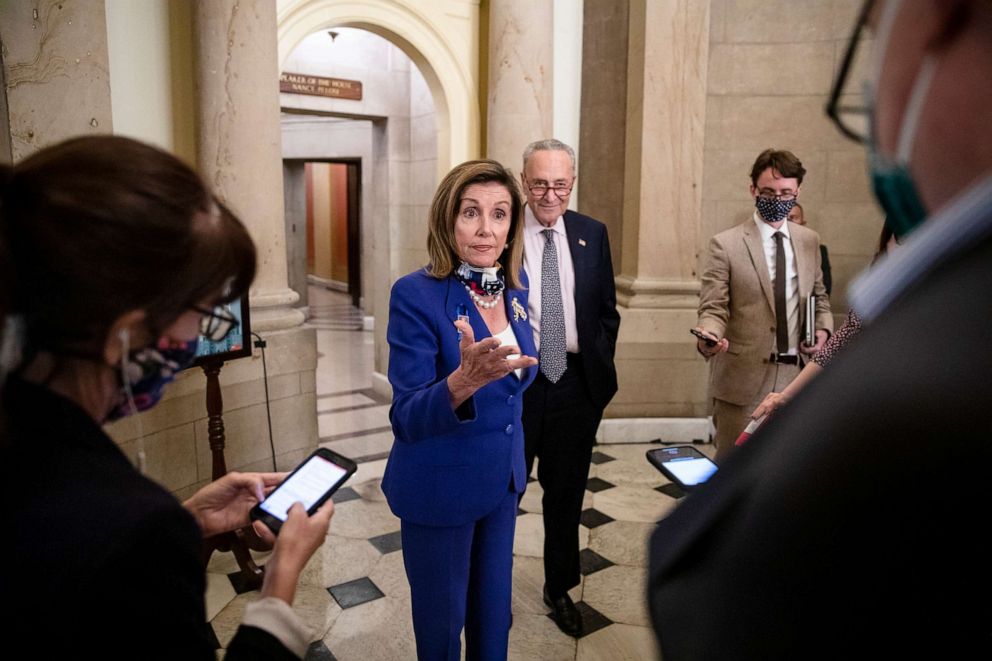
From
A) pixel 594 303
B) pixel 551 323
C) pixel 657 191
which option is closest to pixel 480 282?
pixel 551 323

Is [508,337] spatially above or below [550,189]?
below

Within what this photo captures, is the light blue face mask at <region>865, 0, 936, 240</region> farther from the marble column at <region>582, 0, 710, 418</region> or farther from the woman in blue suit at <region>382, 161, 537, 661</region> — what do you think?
the marble column at <region>582, 0, 710, 418</region>

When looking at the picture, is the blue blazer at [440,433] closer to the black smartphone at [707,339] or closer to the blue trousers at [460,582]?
the blue trousers at [460,582]

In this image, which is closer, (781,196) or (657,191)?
(781,196)

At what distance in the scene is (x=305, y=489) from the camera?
1.44m

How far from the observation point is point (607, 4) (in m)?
5.64

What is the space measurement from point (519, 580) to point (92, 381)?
2.89 m

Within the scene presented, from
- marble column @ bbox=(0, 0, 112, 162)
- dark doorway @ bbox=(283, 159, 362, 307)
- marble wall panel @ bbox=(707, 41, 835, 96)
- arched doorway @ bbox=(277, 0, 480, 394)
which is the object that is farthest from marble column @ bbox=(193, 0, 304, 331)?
dark doorway @ bbox=(283, 159, 362, 307)

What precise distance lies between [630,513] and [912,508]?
3956 millimetres

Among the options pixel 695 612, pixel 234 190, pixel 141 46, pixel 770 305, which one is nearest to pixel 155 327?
pixel 695 612

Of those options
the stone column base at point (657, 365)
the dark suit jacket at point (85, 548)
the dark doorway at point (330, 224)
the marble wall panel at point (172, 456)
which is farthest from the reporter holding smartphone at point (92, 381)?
the dark doorway at point (330, 224)

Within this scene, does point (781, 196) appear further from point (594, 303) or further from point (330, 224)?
point (330, 224)

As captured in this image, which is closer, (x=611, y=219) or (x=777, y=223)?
(x=777, y=223)

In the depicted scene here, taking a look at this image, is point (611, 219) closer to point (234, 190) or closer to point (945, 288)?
point (234, 190)
